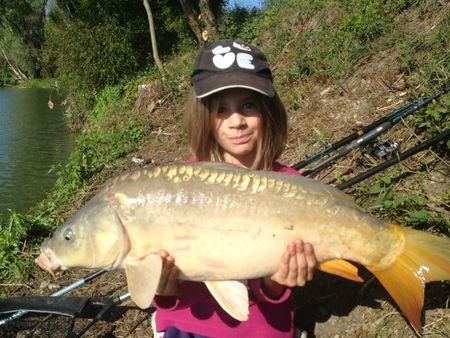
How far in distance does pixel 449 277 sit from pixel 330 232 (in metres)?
0.44

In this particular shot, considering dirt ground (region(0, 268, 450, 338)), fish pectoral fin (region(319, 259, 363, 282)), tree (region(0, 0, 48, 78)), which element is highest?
tree (region(0, 0, 48, 78))

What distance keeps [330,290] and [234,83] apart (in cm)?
120

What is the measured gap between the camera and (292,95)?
562 centimetres

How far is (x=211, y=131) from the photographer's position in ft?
7.23

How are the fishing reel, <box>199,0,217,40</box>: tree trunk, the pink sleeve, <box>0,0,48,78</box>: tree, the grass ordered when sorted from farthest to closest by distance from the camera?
<box>0,0,48,78</box>: tree < <box>199,0,217,40</box>: tree trunk < the fishing reel < the grass < the pink sleeve

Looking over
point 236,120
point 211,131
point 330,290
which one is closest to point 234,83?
point 236,120

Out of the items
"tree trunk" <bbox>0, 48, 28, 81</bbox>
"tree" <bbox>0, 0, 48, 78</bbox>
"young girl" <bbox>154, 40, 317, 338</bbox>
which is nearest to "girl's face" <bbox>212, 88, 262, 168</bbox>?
"young girl" <bbox>154, 40, 317, 338</bbox>

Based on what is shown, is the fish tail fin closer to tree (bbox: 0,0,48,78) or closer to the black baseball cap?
the black baseball cap

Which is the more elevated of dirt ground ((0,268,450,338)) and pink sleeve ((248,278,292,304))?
pink sleeve ((248,278,292,304))

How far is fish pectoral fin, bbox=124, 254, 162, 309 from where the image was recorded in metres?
1.62

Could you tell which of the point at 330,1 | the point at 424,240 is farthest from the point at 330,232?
the point at 330,1

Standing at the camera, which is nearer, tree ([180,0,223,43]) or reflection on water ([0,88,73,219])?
reflection on water ([0,88,73,219])

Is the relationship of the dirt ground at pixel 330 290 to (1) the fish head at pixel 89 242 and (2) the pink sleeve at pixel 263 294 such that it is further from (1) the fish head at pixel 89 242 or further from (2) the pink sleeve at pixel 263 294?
(1) the fish head at pixel 89 242

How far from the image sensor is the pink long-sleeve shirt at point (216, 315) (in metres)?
1.97
